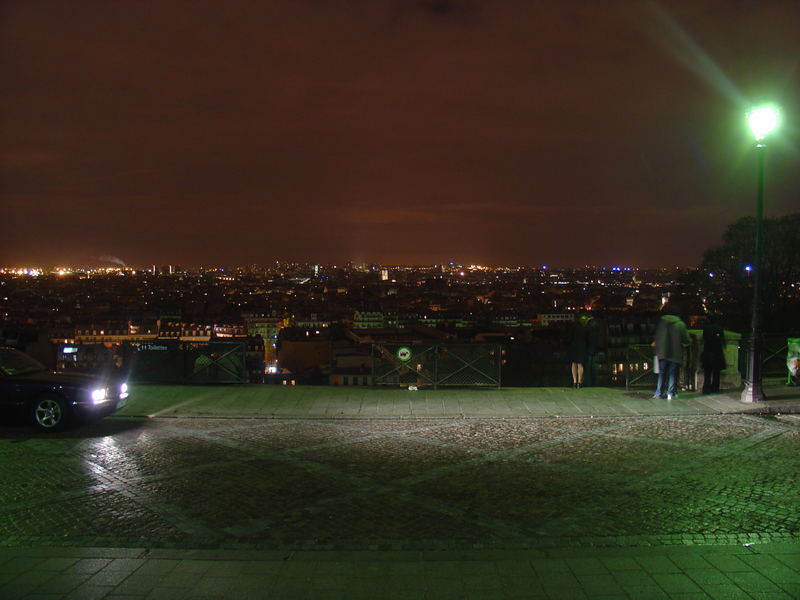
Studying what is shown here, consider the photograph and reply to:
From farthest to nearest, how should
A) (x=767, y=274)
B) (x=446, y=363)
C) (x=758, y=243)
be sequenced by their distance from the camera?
(x=767, y=274) < (x=446, y=363) < (x=758, y=243)

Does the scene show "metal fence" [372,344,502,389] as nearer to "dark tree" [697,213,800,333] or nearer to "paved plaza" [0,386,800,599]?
"paved plaza" [0,386,800,599]

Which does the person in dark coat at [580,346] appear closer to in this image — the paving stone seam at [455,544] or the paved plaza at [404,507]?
the paved plaza at [404,507]

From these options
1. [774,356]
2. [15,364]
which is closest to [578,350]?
[774,356]

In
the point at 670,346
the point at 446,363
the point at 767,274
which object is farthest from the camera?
the point at 767,274

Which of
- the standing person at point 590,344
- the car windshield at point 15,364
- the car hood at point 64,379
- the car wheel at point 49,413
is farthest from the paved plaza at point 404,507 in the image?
the standing person at point 590,344

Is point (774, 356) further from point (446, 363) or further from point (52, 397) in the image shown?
point (52, 397)

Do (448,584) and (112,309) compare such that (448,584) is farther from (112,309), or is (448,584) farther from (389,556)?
(112,309)

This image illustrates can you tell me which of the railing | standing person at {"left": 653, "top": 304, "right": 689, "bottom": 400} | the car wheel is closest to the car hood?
the car wheel
